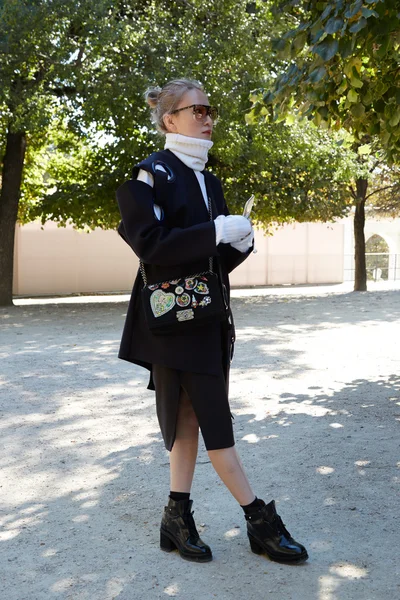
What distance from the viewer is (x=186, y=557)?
10.7ft

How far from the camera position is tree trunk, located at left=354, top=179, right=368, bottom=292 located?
72.2ft

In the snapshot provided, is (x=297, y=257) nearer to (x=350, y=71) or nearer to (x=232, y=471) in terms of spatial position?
(x=350, y=71)

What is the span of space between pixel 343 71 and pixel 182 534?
299 cm

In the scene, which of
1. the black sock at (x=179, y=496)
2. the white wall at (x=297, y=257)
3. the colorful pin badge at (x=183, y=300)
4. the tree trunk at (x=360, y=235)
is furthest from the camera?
the white wall at (x=297, y=257)

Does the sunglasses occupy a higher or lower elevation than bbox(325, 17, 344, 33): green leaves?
lower

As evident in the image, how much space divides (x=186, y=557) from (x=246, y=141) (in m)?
13.8

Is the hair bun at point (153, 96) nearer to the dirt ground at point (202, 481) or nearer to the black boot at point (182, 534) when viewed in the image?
the black boot at point (182, 534)

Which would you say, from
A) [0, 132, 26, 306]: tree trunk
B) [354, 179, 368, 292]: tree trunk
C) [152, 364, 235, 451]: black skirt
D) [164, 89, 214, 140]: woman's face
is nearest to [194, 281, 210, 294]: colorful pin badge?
[152, 364, 235, 451]: black skirt

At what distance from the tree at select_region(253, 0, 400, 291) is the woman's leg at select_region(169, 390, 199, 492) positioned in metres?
1.86

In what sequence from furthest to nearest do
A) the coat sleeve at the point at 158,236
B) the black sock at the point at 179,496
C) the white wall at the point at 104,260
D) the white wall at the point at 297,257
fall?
the white wall at the point at 297,257 → the white wall at the point at 104,260 → the black sock at the point at 179,496 → the coat sleeve at the point at 158,236

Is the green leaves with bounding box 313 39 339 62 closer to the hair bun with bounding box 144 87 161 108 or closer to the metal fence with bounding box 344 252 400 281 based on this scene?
the hair bun with bounding box 144 87 161 108

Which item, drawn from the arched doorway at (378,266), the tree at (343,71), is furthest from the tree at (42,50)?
the arched doorway at (378,266)

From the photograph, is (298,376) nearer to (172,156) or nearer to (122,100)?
(172,156)

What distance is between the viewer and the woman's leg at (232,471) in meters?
3.21
